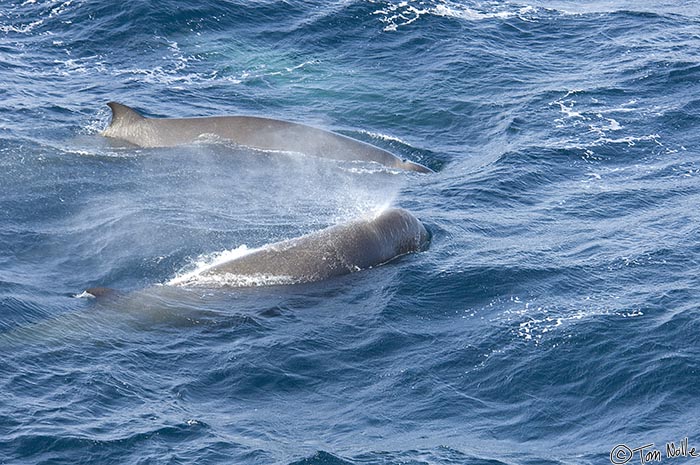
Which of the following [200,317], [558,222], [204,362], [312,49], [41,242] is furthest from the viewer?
[312,49]

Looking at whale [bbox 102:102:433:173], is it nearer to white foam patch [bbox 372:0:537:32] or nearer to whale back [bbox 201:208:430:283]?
whale back [bbox 201:208:430:283]

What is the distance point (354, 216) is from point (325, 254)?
3.81 metres

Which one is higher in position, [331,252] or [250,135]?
[331,252]

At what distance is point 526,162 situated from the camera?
44.0m

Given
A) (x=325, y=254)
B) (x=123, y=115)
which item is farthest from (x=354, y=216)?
(x=123, y=115)

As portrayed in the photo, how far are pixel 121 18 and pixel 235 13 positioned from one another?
18.1 ft

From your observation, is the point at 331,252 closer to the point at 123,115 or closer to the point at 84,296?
the point at 84,296

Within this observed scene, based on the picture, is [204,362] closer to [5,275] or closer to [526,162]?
[5,275]

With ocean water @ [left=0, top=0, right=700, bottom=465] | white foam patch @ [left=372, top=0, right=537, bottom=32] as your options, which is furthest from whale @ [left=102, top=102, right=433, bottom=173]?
white foam patch @ [left=372, top=0, right=537, bottom=32]

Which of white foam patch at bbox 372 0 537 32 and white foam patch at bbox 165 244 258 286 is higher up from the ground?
white foam patch at bbox 372 0 537 32

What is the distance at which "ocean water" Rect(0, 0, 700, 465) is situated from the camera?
90.1 feet

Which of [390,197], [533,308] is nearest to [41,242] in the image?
[390,197]

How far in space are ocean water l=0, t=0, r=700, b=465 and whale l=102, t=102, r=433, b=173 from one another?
683 millimetres

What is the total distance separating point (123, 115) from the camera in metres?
44.5
